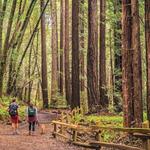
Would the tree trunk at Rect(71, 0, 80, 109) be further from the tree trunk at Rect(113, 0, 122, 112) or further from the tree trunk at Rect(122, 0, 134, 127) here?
the tree trunk at Rect(122, 0, 134, 127)

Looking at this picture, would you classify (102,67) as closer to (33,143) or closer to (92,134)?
(92,134)

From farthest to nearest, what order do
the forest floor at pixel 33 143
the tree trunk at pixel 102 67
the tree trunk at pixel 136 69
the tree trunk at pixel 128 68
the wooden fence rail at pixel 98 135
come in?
the tree trunk at pixel 102 67, the forest floor at pixel 33 143, the tree trunk at pixel 128 68, the tree trunk at pixel 136 69, the wooden fence rail at pixel 98 135

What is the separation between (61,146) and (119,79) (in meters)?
11.8

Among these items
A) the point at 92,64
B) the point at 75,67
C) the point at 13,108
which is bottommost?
the point at 13,108

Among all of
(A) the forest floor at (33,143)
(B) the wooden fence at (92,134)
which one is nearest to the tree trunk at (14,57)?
(B) the wooden fence at (92,134)

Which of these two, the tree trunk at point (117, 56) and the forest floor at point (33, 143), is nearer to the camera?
the forest floor at point (33, 143)

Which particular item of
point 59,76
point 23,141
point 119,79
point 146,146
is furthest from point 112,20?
point 59,76

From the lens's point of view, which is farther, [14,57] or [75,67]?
[14,57]

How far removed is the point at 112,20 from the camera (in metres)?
27.5

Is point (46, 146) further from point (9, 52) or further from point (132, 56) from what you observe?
point (9, 52)

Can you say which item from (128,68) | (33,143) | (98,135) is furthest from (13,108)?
(128,68)

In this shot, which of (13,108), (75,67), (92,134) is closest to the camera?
(92,134)

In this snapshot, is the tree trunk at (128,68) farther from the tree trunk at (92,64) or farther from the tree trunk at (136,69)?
the tree trunk at (92,64)

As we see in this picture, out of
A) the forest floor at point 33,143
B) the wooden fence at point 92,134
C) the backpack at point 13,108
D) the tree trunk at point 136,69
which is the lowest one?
the forest floor at point 33,143
